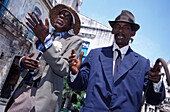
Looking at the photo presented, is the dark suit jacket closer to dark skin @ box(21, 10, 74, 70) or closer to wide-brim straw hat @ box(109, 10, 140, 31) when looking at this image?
dark skin @ box(21, 10, 74, 70)

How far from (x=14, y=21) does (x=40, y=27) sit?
1166cm

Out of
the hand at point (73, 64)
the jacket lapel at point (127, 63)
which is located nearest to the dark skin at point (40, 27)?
the hand at point (73, 64)

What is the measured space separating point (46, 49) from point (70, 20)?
1.06 metres

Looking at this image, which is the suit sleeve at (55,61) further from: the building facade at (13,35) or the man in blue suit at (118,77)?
the building facade at (13,35)

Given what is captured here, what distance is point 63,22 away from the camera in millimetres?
2795

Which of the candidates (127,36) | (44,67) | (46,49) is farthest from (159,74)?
(44,67)

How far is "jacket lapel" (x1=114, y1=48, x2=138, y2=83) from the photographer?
2.12 meters

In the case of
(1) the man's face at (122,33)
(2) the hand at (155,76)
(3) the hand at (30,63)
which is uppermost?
(1) the man's face at (122,33)

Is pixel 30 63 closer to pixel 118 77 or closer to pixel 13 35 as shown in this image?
pixel 118 77

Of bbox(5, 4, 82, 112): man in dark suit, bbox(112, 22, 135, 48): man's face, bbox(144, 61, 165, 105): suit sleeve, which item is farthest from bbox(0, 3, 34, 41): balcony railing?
bbox(144, 61, 165, 105): suit sleeve

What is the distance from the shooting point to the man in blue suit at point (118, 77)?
196 cm

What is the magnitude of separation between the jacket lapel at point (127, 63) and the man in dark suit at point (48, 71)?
75 centimetres

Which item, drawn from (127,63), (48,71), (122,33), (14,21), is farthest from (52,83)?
(14,21)

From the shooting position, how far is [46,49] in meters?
2.08
